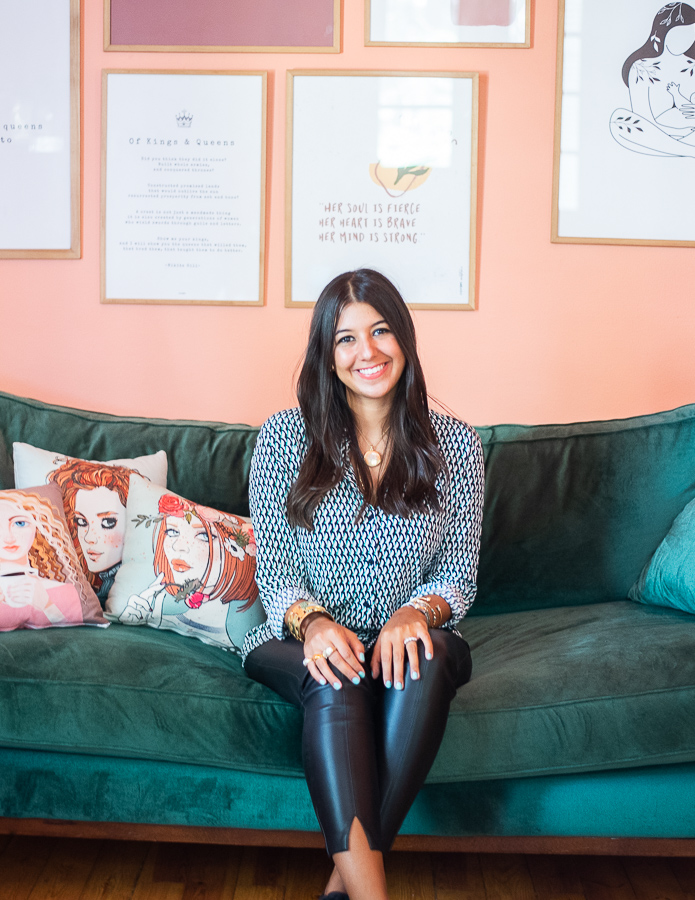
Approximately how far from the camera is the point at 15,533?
5.58 ft

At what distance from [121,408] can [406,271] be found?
93cm

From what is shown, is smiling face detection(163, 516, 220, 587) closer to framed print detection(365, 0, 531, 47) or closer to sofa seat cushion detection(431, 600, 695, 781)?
sofa seat cushion detection(431, 600, 695, 781)

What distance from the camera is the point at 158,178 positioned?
94.5 inches

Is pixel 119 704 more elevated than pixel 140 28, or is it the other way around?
pixel 140 28

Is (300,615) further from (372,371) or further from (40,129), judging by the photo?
(40,129)

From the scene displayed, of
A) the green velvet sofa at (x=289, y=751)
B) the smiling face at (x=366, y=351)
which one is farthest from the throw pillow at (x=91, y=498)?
the smiling face at (x=366, y=351)

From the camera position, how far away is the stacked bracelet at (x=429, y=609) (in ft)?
4.99

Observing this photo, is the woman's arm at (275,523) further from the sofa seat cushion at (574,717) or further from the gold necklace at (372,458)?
the sofa seat cushion at (574,717)

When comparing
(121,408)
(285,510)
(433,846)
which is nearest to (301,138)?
(121,408)

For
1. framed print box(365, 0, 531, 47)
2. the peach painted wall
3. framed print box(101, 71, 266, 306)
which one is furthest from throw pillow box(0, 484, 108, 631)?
framed print box(365, 0, 531, 47)

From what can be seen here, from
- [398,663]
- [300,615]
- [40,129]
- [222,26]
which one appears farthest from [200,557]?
[222,26]

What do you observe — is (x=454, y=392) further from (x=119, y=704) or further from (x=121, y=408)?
(x=119, y=704)

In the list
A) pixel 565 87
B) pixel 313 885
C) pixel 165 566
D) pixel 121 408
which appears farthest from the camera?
pixel 121 408

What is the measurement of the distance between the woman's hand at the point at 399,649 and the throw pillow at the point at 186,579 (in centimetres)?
44
